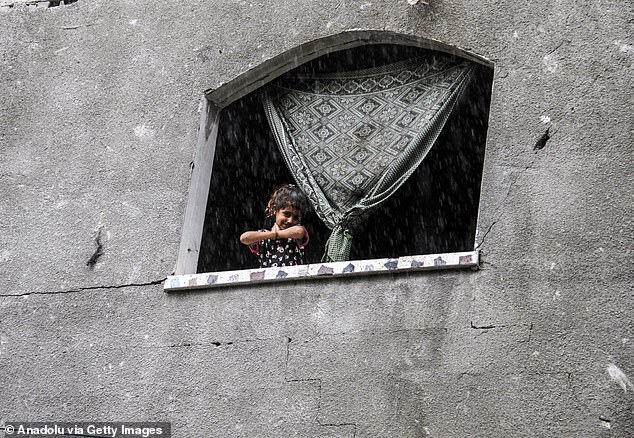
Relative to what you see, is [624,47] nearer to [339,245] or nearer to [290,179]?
[339,245]

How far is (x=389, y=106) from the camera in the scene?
6.28 metres

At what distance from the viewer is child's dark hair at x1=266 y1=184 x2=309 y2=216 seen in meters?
6.46

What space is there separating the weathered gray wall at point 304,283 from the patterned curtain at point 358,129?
0.34 m

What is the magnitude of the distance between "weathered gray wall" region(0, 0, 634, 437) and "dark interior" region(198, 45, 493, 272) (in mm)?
645

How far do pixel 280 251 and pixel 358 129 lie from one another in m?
0.85

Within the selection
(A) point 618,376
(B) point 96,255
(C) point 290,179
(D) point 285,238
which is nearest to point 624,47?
(A) point 618,376

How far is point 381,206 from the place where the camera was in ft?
25.8

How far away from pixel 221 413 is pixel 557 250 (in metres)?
1.83

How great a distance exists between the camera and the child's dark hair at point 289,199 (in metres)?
6.46

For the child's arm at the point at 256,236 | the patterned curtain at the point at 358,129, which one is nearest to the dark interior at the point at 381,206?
the patterned curtain at the point at 358,129

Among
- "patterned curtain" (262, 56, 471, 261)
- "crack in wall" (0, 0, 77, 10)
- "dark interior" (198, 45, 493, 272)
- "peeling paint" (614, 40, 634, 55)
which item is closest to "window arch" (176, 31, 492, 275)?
"dark interior" (198, 45, 493, 272)

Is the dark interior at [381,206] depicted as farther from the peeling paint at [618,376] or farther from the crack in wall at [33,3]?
the peeling paint at [618,376]

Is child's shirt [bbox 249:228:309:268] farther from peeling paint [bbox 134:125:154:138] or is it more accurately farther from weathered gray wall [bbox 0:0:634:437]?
peeling paint [bbox 134:125:154:138]

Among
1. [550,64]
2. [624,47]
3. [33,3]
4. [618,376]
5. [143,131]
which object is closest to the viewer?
[618,376]
